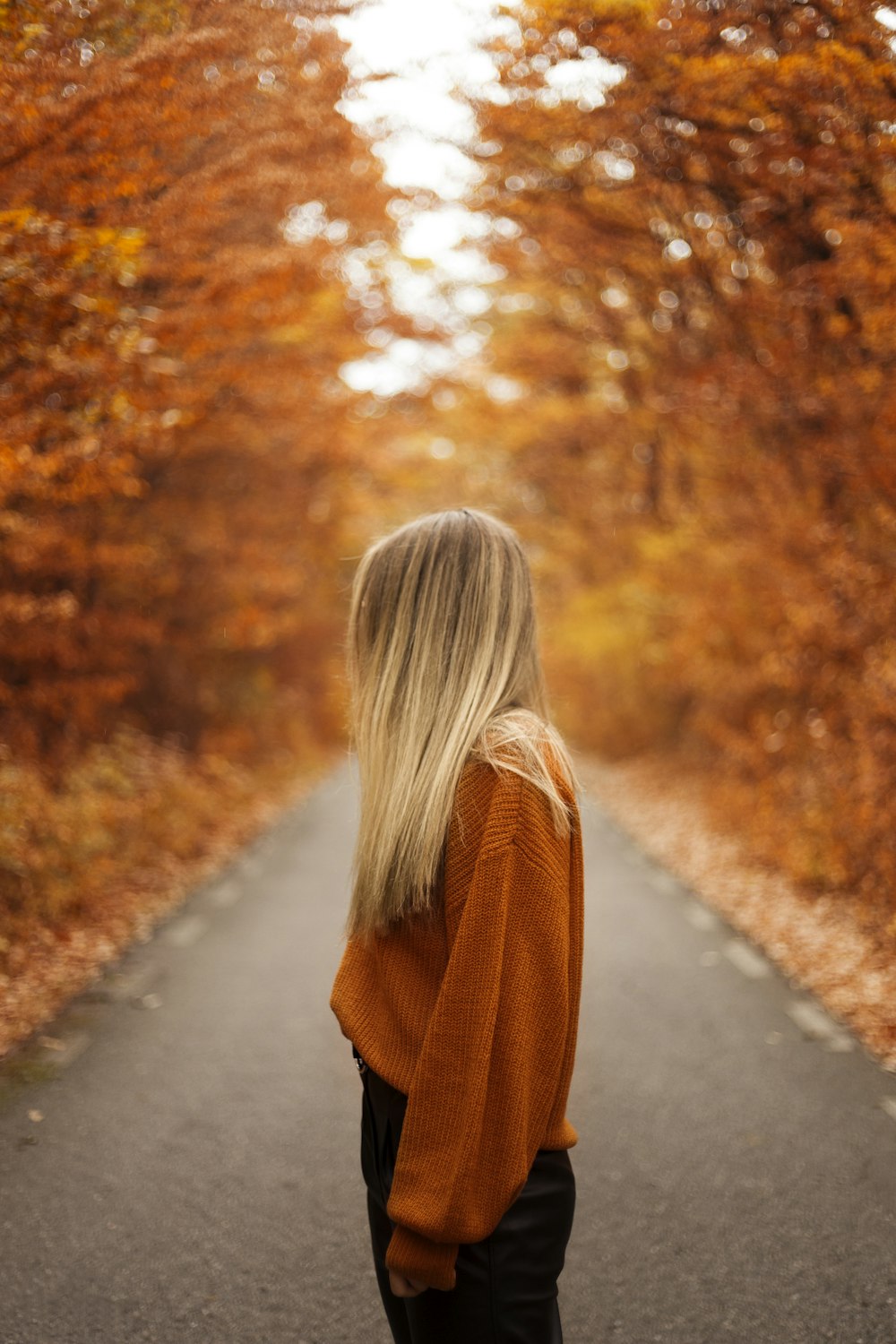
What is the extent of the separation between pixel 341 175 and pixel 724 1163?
274 inches

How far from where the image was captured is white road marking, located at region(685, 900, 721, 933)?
8.03m

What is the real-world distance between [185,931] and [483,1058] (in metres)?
6.47

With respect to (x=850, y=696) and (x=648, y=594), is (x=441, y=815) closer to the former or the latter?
(x=850, y=696)

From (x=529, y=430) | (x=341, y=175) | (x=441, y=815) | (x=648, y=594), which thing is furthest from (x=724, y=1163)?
(x=529, y=430)

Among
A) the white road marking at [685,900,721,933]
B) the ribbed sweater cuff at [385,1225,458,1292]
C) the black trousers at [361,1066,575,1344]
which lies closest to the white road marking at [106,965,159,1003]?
the white road marking at [685,900,721,933]

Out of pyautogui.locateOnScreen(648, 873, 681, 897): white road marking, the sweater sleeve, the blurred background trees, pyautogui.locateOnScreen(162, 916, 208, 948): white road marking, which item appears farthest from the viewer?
pyautogui.locateOnScreen(648, 873, 681, 897): white road marking

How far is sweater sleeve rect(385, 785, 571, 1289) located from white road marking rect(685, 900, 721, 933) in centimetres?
623

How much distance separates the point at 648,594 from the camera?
52.6 ft

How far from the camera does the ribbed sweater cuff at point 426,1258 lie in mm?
1987

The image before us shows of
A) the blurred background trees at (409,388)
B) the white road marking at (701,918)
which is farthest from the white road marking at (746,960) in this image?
the blurred background trees at (409,388)

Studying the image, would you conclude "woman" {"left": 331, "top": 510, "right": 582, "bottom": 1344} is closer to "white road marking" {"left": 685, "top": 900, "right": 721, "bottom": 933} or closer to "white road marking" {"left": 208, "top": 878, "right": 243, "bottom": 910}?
"white road marking" {"left": 685, "top": 900, "right": 721, "bottom": 933}

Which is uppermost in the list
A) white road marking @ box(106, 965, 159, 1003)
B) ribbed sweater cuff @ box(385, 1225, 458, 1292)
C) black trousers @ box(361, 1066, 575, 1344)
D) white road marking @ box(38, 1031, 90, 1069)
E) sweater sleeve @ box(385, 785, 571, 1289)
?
sweater sleeve @ box(385, 785, 571, 1289)

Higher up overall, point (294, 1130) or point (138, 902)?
point (294, 1130)

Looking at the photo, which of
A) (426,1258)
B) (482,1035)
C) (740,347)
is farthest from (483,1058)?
(740,347)
